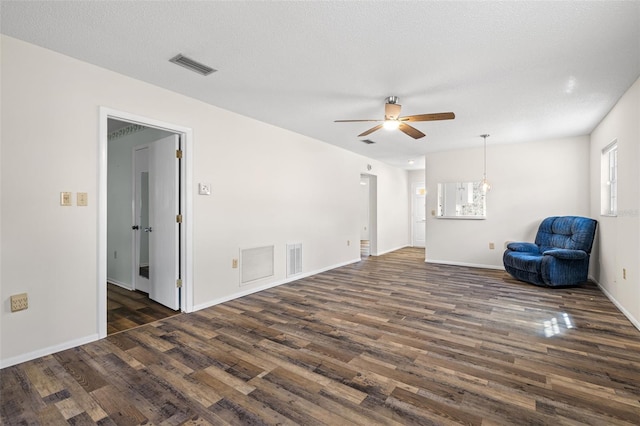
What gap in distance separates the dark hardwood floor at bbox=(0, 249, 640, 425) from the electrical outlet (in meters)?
0.43

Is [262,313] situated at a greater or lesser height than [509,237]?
lesser

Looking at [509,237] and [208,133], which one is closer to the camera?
[208,133]

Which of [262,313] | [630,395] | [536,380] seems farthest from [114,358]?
[630,395]

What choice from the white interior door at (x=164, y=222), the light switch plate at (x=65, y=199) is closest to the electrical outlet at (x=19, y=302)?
the light switch plate at (x=65, y=199)

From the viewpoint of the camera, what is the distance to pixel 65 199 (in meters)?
2.63

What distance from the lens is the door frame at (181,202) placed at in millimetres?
2836

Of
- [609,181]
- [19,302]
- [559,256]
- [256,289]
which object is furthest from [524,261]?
[19,302]

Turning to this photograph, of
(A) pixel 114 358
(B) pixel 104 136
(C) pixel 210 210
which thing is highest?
(B) pixel 104 136

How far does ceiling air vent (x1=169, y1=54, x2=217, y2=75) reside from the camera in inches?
105

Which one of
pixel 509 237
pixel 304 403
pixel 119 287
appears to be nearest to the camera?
pixel 304 403

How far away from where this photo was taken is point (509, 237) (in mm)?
6047

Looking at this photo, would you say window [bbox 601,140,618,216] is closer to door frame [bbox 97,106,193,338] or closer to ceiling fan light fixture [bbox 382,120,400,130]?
ceiling fan light fixture [bbox 382,120,400,130]

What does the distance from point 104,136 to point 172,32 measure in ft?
4.09

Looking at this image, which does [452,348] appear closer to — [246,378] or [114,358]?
[246,378]
